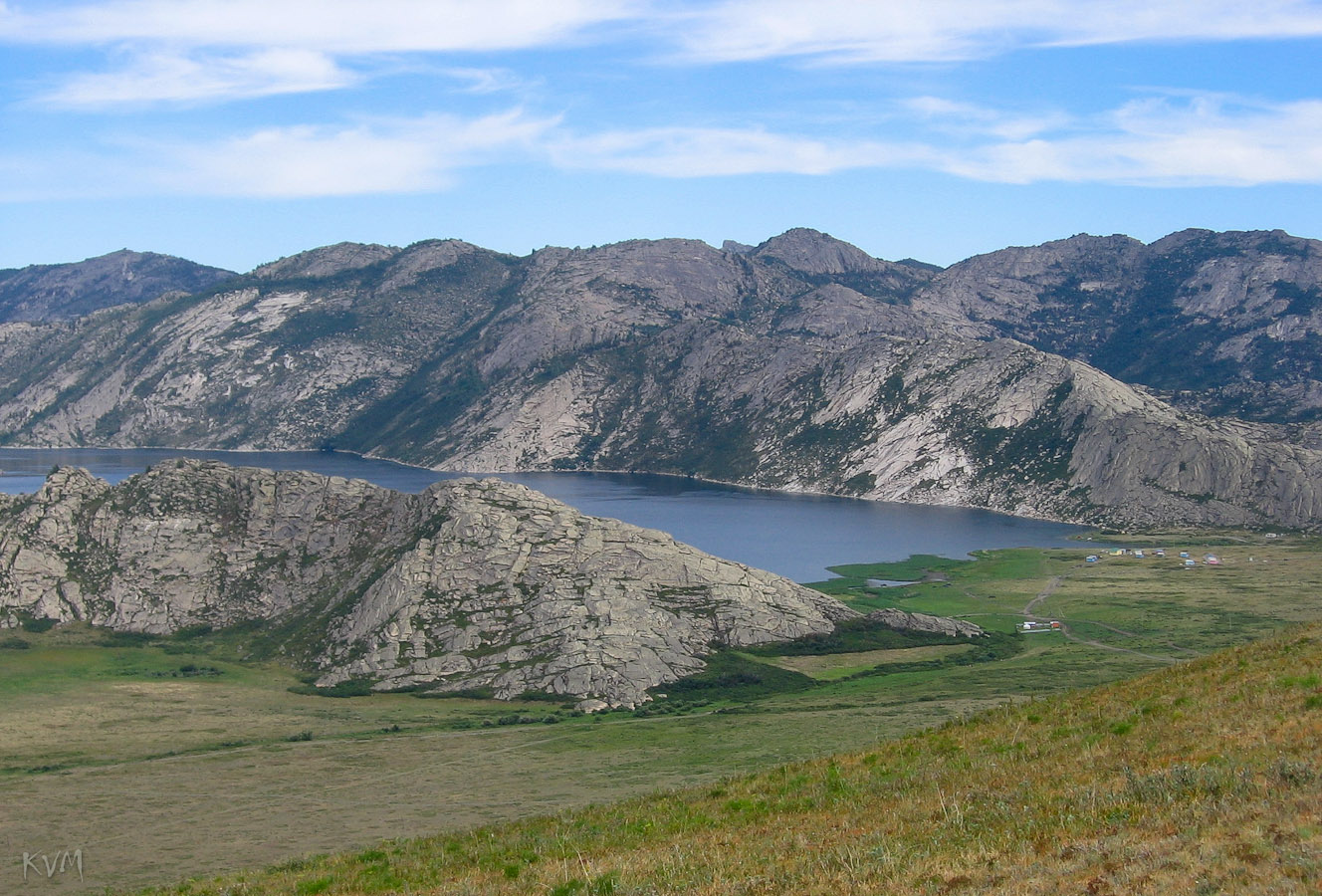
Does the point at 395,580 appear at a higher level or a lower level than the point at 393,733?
higher

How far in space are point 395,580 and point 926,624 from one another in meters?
49.7

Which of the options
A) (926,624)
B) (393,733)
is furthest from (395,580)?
(926,624)

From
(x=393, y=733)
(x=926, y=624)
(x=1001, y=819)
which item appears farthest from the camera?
(x=926, y=624)

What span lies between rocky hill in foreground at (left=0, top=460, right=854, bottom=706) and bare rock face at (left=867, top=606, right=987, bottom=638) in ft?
12.7

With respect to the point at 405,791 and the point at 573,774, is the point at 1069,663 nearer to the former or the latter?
the point at 573,774

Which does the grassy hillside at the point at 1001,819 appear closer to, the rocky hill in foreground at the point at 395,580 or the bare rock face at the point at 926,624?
the rocky hill in foreground at the point at 395,580

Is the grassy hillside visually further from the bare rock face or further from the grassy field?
the bare rock face

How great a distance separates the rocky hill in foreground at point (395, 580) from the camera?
99.6 meters

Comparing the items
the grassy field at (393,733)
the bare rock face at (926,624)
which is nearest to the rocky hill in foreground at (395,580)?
the bare rock face at (926,624)

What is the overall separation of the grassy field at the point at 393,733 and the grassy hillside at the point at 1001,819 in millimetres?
7104

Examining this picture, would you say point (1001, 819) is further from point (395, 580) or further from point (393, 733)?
point (395, 580)

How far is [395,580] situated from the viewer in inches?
4188

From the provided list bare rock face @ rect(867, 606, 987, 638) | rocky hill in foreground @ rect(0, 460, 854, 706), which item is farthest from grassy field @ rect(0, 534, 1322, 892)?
bare rock face @ rect(867, 606, 987, 638)

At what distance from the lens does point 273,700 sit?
94188mm
